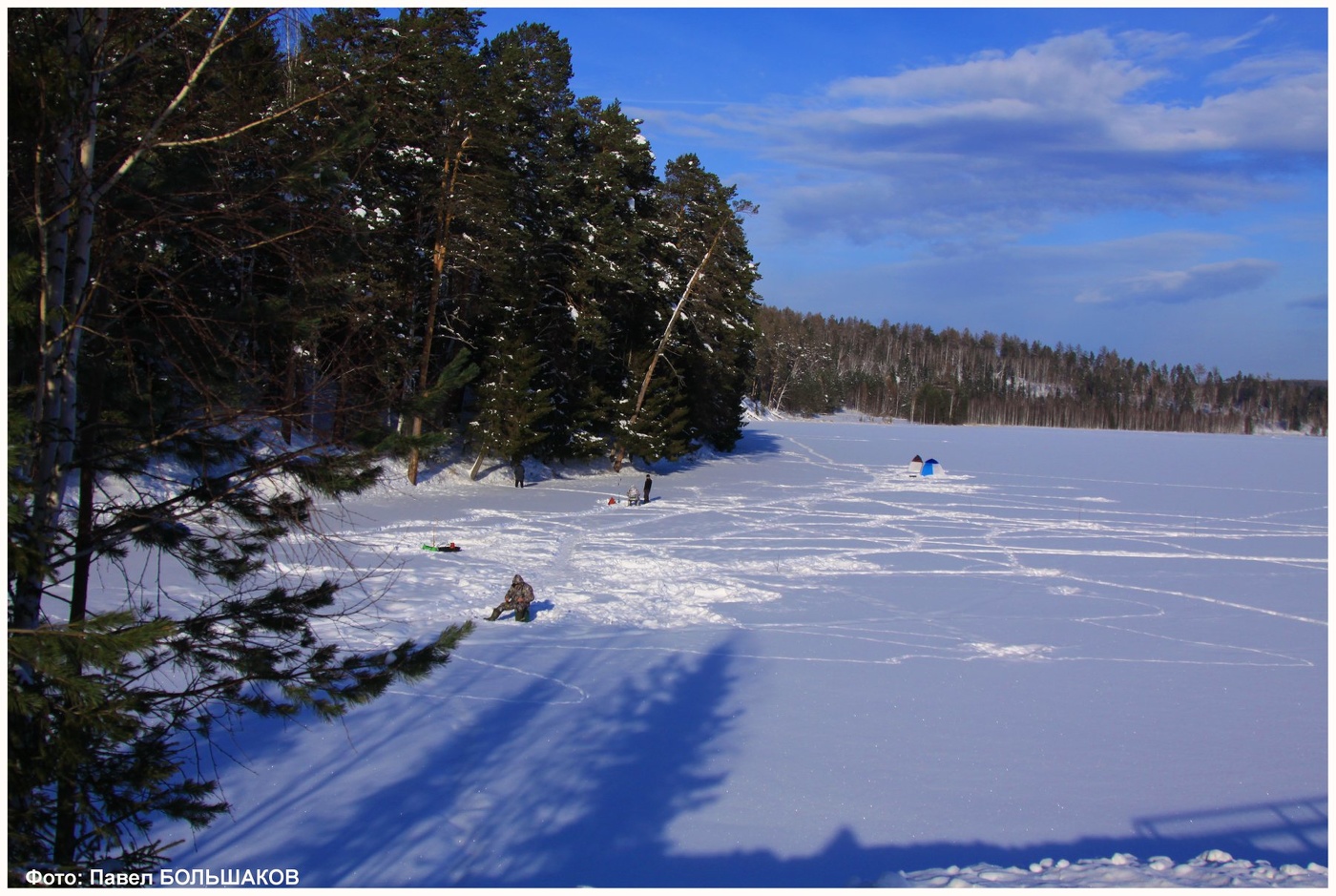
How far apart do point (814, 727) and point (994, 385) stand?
16144cm

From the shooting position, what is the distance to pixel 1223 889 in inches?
180

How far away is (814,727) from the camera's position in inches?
328

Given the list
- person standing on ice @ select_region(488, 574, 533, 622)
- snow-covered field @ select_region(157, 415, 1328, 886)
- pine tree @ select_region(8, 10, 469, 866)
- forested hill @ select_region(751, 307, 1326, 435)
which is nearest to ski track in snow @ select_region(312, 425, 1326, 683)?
snow-covered field @ select_region(157, 415, 1328, 886)

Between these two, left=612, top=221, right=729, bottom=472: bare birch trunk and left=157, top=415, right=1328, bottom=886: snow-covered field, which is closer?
left=157, top=415, right=1328, bottom=886: snow-covered field

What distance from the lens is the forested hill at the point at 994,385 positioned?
11825 centimetres

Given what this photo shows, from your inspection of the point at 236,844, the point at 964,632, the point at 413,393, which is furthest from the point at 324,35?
the point at 964,632

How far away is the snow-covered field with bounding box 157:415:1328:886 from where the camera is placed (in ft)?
19.0

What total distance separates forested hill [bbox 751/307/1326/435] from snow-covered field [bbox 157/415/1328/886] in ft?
286

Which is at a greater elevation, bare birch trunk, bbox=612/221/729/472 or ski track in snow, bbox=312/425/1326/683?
bare birch trunk, bbox=612/221/729/472

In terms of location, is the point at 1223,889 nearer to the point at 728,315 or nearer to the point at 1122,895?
the point at 1122,895

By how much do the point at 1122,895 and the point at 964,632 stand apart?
304 inches

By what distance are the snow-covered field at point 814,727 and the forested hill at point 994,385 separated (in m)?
87.2

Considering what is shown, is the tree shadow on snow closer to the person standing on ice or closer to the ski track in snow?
the ski track in snow

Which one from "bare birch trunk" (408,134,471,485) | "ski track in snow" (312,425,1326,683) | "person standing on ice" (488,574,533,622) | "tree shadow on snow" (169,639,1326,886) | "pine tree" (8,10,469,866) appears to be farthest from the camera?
"bare birch trunk" (408,134,471,485)
